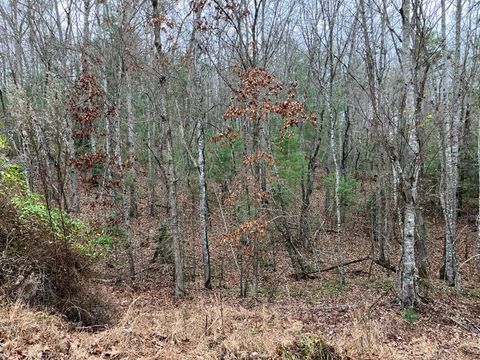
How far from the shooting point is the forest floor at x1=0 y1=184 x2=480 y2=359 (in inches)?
164

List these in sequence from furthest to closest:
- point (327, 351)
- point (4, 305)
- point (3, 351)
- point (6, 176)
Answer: point (6, 176)
point (4, 305)
point (327, 351)
point (3, 351)

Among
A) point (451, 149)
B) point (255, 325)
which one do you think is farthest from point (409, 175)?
point (451, 149)

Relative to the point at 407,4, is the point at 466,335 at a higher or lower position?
lower

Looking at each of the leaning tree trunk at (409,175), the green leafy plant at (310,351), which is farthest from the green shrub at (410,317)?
the green leafy plant at (310,351)

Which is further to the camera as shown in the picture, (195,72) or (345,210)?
(345,210)

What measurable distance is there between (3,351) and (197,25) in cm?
741

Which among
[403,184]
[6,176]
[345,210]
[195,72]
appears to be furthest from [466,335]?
[345,210]

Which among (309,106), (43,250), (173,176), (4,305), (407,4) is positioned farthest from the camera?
(309,106)

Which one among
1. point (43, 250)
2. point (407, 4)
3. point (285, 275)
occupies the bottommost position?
point (285, 275)

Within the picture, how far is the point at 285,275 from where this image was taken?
462 inches

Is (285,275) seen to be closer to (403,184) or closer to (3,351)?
(403,184)

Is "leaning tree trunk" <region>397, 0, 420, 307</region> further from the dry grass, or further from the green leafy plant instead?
the green leafy plant

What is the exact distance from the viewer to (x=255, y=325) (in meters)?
5.77

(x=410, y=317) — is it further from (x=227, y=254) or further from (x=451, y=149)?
(x=227, y=254)
